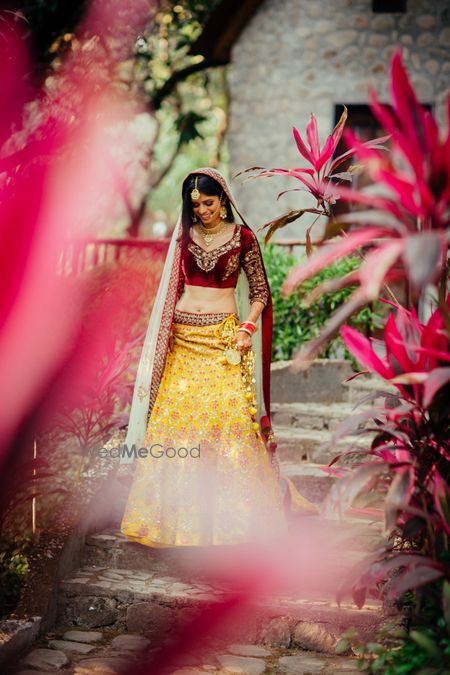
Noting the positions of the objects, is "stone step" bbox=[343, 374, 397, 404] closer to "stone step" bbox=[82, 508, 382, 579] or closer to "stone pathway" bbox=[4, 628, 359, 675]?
"stone step" bbox=[82, 508, 382, 579]

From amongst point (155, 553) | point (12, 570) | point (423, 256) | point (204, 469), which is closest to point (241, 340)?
point (204, 469)

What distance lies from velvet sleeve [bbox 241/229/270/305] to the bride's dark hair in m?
0.15

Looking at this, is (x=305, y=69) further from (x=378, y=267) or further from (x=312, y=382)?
(x=378, y=267)

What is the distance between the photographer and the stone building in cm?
895

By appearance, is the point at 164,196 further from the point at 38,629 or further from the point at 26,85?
the point at 38,629

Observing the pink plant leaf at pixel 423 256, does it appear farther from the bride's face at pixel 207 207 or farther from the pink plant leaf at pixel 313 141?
the bride's face at pixel 207 207

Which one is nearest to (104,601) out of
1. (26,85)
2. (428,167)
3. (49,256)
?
(49,256)

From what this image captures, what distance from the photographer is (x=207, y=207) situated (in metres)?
4.12

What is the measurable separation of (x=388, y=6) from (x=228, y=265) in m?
6.13

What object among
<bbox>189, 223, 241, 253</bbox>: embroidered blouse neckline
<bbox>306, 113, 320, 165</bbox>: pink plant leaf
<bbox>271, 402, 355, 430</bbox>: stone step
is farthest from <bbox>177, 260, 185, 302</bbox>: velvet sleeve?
<bbox>271, 402, 355, 430</bbox>: stone step

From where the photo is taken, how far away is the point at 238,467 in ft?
13.2

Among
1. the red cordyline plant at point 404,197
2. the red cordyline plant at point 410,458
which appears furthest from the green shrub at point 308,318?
the red cordyline plant at point 404,197

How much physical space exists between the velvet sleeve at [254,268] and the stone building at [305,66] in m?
5.03

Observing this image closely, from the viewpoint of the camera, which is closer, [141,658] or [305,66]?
[141,658]
